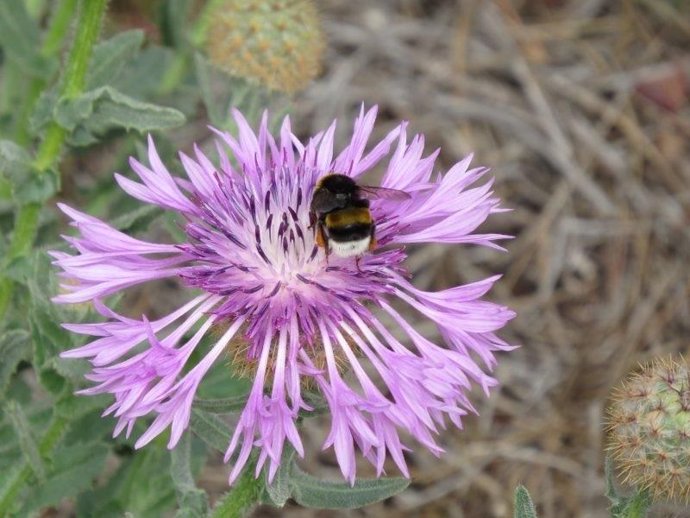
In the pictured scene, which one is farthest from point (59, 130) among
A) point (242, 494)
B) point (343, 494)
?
point (343, 494)

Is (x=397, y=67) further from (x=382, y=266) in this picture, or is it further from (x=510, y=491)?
(x=382, y=266)

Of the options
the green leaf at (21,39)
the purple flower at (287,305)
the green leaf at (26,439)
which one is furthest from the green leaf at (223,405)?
the green leaf at (21,39)

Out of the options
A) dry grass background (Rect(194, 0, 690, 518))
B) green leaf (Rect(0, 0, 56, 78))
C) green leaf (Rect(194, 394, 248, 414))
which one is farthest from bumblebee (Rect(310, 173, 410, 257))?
dry grass background (Rect(194, 0, 690, 518))

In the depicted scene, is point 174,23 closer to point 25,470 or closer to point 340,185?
point 340,185

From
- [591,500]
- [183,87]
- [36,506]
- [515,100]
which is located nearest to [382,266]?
[36,506]

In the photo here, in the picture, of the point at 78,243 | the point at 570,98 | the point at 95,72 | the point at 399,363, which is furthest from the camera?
the point at 570,98

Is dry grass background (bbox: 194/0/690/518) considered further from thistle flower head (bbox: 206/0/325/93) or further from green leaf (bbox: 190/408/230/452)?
green leaf (bbox: 190/408/230/452)
